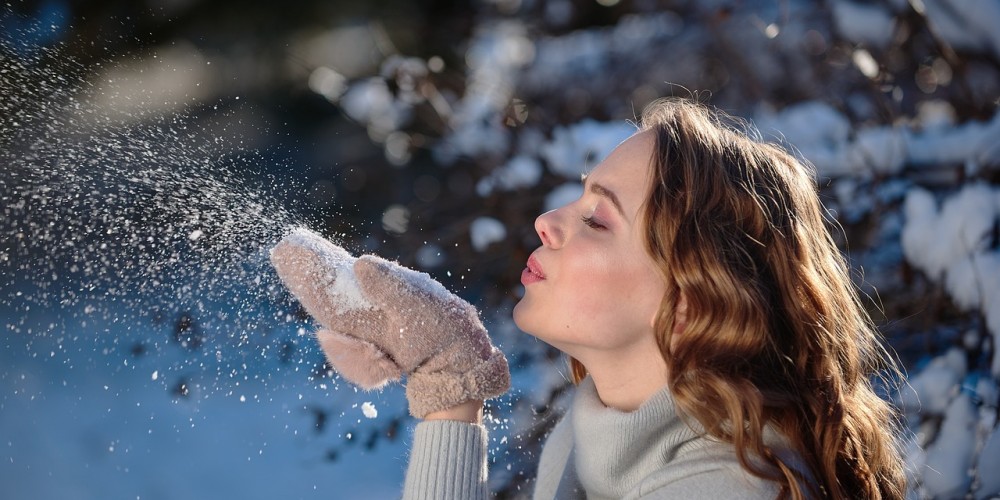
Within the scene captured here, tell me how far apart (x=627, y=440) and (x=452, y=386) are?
31 cm

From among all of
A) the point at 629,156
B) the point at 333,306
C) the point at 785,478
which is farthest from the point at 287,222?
the point at 785,478

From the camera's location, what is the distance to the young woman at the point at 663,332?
55.0 inches

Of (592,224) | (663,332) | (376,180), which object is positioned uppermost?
(592,224)

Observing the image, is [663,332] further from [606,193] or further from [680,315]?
[606,193]

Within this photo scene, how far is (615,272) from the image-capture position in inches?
56.7

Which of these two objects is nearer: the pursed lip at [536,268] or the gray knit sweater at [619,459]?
the gray knit sweater at [619,459]

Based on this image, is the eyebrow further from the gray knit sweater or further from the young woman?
the gray knit sweater

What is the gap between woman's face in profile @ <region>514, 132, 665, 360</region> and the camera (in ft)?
4.66

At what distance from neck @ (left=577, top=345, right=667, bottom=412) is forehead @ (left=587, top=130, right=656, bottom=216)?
244 millimetres

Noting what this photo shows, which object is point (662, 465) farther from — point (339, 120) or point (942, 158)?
point (339, 120)

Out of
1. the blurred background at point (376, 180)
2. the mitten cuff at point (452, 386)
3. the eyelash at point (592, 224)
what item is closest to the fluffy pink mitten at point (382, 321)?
the mitten cuff at point (452, 386)

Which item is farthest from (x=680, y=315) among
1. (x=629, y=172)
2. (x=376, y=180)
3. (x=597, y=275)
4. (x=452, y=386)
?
(x=376, y=180)

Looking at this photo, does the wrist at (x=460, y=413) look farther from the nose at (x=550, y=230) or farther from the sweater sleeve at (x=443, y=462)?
the nose at (x=550, y=230)

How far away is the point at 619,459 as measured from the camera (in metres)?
1.47
